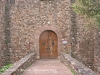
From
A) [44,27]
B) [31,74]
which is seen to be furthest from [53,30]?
[31,74]

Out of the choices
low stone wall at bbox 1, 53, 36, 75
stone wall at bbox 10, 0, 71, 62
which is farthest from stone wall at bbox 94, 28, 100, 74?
low stone wall at bbox 1, 53, 36, 75

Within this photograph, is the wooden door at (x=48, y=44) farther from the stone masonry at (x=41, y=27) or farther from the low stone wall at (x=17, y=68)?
the low stone wall at (x=17, y=68)

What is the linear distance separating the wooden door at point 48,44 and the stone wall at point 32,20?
548mm

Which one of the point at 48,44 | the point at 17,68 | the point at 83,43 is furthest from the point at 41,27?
the point at 17,68

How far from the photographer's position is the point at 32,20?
13750mm

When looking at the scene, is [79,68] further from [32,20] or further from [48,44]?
[32,20]

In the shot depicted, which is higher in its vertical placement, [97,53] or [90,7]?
[90,7]

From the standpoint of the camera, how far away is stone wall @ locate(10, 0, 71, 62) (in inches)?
541

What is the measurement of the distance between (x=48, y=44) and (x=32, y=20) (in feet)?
6.05

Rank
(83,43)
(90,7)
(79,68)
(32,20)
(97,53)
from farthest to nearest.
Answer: (83,43)
(32,20)
(97,53)
(90,7)
(79,68)

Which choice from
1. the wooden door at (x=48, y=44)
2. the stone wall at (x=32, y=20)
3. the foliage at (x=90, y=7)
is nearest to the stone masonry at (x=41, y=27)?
the stone wall at (x=32, y=20)

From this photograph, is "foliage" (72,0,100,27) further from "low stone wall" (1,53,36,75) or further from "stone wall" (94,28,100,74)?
"stone wall" (94,28,100,74)

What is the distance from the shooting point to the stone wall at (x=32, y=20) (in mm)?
13742

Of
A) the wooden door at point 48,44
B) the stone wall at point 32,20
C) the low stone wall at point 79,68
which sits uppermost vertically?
the stone wall at point 32,20
